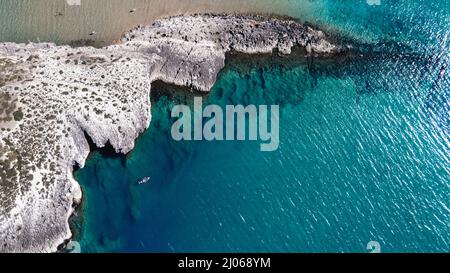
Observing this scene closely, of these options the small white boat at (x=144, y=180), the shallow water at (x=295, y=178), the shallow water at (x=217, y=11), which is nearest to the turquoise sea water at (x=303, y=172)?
the shallow water at (x=295, y=178)

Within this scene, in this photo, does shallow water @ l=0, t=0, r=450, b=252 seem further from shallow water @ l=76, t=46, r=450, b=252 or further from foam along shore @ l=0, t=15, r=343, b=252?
foam along shore @ l=0, t=15, r=343, b=252

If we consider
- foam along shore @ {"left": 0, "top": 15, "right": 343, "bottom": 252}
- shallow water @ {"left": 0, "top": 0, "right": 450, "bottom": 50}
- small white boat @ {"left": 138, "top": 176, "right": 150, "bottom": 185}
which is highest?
shallow water @ {"left": 0, "top": 0, "right": 450, "bottom": 50}

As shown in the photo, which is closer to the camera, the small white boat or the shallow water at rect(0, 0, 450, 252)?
the shallow water at rect(0, 0, 450, 252)

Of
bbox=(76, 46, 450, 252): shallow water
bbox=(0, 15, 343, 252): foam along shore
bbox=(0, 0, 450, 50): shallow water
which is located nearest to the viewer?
bbox=(0, 15, 343, 252): foam along shore

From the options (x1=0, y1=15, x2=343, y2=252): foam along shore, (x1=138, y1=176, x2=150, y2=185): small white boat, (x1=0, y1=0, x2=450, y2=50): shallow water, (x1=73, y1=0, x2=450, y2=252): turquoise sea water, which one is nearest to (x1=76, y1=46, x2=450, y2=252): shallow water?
(x1=73, y1=0, x2=450, y2=252): turquoise sea water

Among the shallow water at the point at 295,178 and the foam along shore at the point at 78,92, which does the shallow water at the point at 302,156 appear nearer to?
the shallow water at the point at 295,178

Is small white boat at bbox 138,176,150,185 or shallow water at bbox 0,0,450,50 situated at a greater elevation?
shallow water at bbox 0,0,450,50

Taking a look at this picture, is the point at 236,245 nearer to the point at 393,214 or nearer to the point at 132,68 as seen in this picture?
the point at 393,214

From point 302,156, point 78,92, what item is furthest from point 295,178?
point 78,92

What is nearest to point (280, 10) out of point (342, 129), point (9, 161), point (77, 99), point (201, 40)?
point (201, 40)
